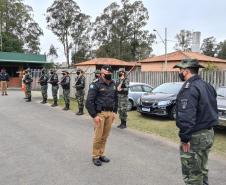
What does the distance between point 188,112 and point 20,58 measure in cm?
3351

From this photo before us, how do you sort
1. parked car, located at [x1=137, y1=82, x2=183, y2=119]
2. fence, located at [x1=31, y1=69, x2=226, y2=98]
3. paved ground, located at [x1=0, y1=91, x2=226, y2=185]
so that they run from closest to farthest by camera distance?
1. paved ground, located at [x1=0, y1=91, x2=226, y2=185]
2. parked car, located at [x1=137, y1=82, x2=183, y2=119]
3. fence, located at [x1=31, y1=69, x2=226, y2=98]

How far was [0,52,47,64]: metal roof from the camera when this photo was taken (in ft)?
113

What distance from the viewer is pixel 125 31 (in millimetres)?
59375

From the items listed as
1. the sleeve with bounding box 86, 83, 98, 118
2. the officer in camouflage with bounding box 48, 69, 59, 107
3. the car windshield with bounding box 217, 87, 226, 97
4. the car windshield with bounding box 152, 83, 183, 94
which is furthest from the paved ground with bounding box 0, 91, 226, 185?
the officer in camouflage with bounding box 48, 69, 59, 107

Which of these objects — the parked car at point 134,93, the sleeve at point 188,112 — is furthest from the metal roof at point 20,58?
the sleeve at point 188,112

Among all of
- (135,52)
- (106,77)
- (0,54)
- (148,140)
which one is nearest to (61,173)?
(106,77)

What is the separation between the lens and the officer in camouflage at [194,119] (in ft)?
13.3

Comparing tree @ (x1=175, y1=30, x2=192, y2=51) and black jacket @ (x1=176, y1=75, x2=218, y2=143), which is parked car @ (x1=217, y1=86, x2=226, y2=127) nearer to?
black jacket @ (x1=176, y1=75, x2=218, y2=143)

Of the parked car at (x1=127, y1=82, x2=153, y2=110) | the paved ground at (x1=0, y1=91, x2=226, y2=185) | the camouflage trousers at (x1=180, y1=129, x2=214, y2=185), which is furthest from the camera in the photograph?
the parked car at (x1=127, y1=82, x2=153, y2=110)

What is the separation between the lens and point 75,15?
60594 millimetres

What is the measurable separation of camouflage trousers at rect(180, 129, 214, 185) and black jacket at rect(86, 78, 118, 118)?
2.40 meters

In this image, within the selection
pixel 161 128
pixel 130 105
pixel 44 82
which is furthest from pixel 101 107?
pixel 44 82

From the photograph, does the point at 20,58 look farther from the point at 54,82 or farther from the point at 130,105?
the point at 130,105

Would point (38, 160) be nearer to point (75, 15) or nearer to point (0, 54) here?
point (0, 54)
